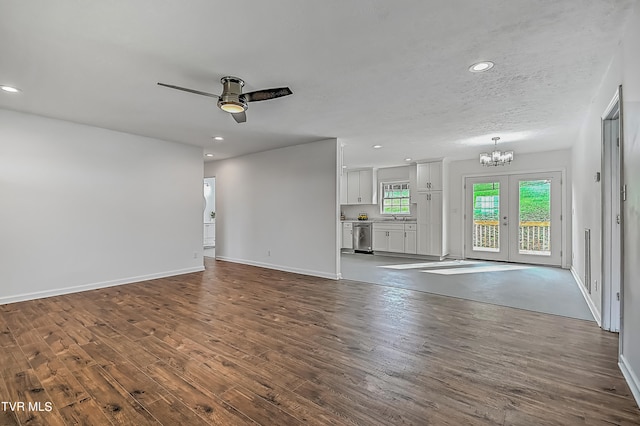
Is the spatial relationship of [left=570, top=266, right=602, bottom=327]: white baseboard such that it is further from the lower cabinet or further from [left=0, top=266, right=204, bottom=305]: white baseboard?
[left=0, top=266, right=204, bottom=305]: white baseboard

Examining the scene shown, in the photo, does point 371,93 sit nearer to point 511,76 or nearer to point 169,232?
point 511,76

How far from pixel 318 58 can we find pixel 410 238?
6.24 meters

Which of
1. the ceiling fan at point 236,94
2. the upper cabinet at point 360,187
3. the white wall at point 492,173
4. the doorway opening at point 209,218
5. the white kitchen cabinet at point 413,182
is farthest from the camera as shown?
the doorway opening at point 209,218

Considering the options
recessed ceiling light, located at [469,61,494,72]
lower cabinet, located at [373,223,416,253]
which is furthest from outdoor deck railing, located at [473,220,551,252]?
recessed ceiling light, located at [469,61,494,72]

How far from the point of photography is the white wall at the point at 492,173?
21.3 ft

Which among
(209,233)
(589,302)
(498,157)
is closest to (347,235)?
(498,157)

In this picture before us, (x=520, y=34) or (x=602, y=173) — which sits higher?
(x=520, y=34)

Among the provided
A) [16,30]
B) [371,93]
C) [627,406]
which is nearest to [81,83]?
[16,30]

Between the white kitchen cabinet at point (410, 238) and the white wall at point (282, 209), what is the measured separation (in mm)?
3206

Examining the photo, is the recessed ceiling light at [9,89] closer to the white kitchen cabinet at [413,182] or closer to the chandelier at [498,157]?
the chandelier at [498,157]

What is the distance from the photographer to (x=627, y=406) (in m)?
1.87

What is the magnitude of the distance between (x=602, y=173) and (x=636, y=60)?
1.34 m

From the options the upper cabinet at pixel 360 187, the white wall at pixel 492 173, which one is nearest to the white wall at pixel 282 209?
the upper cabinet at pixel 360 187

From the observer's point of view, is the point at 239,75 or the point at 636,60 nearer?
the point at 636,60
